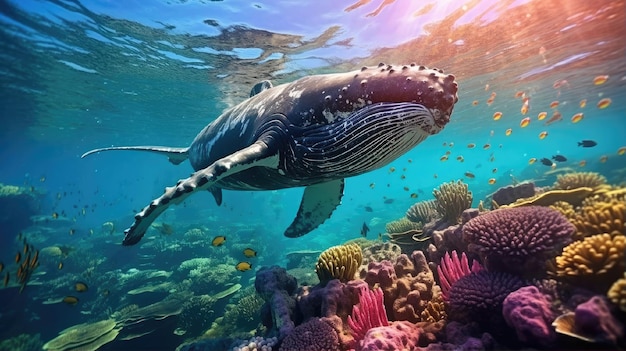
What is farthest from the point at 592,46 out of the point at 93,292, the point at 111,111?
the point at 111,111

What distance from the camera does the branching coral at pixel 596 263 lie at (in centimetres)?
315

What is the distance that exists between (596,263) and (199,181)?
450cm

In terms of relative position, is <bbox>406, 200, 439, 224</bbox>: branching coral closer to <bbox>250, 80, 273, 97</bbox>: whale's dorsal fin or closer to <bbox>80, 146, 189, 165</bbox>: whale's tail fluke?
<bbox>250, 80, 273, 97</bbox>: whale's dorsal fin

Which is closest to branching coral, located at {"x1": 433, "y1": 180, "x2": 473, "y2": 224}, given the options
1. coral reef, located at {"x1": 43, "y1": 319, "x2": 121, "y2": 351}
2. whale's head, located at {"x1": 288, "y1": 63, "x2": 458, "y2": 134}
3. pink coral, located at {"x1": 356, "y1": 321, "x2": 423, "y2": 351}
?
pink coral, located at {"x1": 356, "y1": 321, "x2": 423, "y2": 351}

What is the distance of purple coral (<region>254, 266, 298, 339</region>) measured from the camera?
481 cm

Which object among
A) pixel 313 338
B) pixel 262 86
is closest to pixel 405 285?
pixel 313 338

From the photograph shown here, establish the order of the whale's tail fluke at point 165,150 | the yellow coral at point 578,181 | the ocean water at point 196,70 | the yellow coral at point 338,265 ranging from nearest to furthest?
the yellow coral at point 338,265 → the whale's tail fluke at point 165,150 → the yellow coral at point 578,181 → the ocean water at point 196,70

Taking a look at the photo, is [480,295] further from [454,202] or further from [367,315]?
[454,202]

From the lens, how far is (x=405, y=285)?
489cm

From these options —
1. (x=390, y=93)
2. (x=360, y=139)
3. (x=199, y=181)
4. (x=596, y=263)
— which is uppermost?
(x=390, y=93)

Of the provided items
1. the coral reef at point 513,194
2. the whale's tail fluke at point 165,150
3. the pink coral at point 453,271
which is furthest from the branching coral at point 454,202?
the whale's tail fluke at point 165,150

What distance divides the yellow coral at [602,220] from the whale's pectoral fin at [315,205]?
12.8ft

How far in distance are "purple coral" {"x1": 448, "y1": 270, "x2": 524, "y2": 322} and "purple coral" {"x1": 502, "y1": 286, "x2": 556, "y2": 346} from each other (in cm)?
35

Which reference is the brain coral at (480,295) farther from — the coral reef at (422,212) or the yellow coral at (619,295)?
the coral reef at (422,212)
